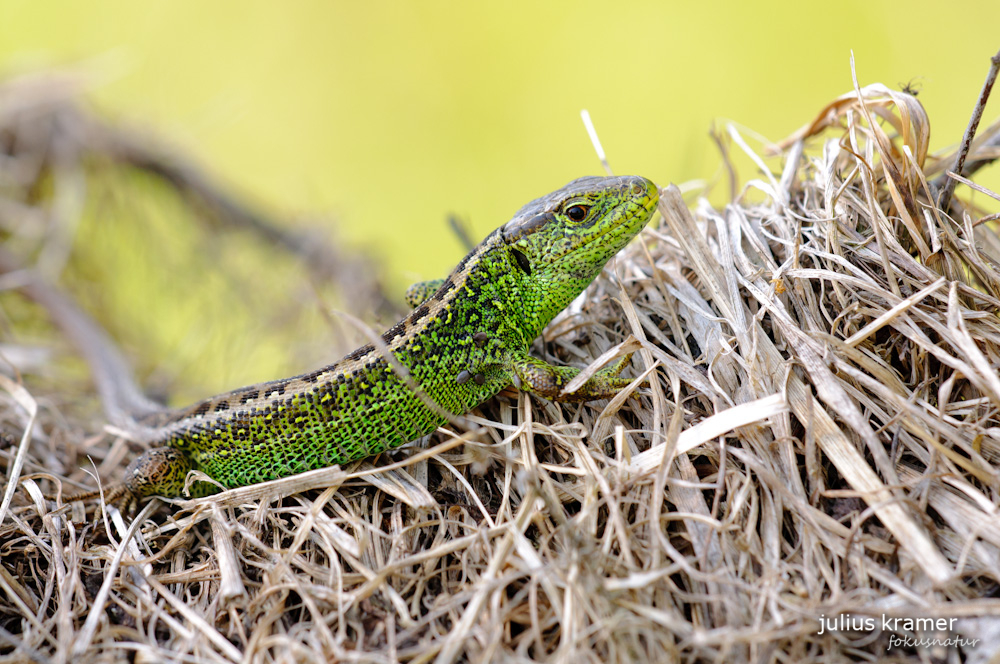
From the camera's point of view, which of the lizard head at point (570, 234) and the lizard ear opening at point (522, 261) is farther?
the lizard ear opening at point (522, 261)

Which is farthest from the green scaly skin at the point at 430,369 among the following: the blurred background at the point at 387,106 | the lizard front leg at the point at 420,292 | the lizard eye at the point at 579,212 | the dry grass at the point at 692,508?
the blurred background at the point at 387,106

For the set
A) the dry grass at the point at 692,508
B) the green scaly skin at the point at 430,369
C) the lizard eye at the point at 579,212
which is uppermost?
the lizard eye at the point at 579,212

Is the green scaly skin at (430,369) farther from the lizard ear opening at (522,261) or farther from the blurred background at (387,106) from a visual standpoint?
the blurred background at (387,106)

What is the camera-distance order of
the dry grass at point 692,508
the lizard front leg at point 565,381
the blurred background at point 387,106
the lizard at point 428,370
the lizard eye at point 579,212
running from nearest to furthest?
1. the dry grass at point 692,508
2. the lizard front leg at point 565,381
3. the lizard at point 428,370
4. the lizard eye at point 579,212
5. the blurred background at point 387,106

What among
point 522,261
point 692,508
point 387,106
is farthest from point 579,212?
point 387,106

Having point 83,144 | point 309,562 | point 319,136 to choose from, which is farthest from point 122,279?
point 319,136

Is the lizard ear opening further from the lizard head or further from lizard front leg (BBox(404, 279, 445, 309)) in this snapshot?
lizard front leg (BBox(404, 279, 445, 309))

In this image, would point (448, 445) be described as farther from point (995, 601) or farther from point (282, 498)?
point (995, 601)

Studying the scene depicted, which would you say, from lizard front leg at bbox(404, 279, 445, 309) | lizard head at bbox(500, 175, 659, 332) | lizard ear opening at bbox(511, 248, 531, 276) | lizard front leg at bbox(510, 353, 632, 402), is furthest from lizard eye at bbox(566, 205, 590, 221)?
lizard front leg at bbox(404, 279, 445, 309)
